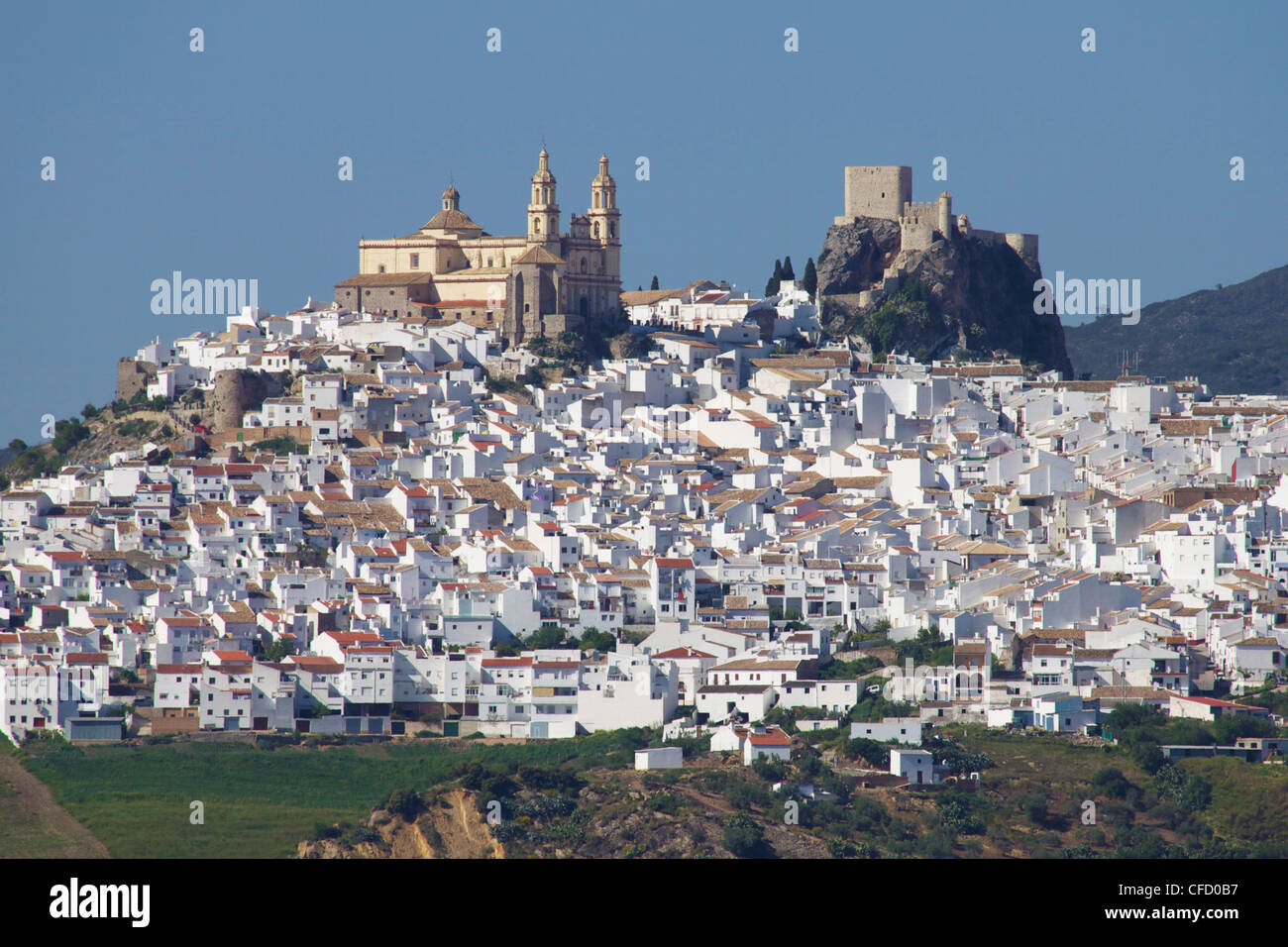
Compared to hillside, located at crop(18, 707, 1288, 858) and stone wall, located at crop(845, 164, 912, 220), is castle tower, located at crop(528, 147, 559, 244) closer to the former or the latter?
stone wall, located at crop(845, 164, 912, 220)

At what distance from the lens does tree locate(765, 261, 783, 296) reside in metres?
68.9

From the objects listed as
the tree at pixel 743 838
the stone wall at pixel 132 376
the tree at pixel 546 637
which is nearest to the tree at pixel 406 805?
the tree at pixel 743 838

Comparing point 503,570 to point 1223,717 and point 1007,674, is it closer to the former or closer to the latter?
point 1007,674

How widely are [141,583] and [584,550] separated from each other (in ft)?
28.3

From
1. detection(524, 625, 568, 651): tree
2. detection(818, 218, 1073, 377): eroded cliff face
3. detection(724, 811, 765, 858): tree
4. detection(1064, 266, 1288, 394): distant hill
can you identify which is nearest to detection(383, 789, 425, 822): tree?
detection(724, 811, 765, 858): tree

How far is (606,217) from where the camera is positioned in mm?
62750

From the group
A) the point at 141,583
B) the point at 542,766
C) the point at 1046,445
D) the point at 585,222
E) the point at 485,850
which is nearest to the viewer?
the point at 485,850

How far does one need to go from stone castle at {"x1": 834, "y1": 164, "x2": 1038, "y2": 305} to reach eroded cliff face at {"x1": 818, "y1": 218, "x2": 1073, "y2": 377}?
0.79ft

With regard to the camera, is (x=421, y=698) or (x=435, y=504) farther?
(x=435, y=504)

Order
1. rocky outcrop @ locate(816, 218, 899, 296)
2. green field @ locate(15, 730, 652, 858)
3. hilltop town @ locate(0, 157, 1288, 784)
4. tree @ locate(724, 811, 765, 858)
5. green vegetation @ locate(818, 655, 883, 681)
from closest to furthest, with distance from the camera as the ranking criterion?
tree @ locate(724, 811, 765, 858), green field @ locate(15, 730, 652, 858), hilltop town @ locate(0, 157, 1288, 784), green vegetation @ locate(818, 655, 883, 681), rocky outcrop @ locate(816, 218, 899, 296)

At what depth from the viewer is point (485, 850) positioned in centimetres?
3278

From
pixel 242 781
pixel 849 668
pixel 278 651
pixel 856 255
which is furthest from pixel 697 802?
pixel 856 255

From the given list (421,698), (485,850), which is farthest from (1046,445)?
(485,850)

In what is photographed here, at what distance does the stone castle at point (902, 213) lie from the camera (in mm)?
67438
